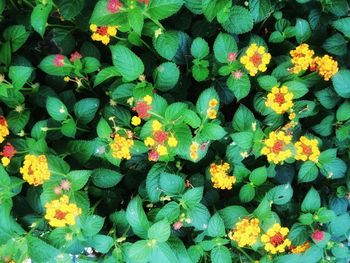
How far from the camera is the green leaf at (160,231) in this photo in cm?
140

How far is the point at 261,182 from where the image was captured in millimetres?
1571

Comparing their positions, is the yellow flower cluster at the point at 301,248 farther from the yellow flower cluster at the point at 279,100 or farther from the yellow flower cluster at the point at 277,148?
the yellow flower cluster at the point at 279,100

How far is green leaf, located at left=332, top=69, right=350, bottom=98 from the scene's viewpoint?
150cm

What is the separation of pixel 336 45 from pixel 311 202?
1.97 ft

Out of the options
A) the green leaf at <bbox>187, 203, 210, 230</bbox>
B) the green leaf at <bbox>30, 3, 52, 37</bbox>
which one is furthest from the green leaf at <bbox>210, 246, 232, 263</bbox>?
the green leaf at <bbox>30, 3, 52, 37</bbox>

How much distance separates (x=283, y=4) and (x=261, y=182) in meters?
0.70

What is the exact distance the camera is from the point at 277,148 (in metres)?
1.41

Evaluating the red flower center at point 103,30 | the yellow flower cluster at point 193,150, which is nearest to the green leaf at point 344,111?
the yellow flower cluster at point 193,150

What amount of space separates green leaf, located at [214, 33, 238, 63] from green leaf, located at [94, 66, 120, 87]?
365mm

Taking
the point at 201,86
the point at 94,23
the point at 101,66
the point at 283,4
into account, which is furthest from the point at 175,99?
the point at 283,4

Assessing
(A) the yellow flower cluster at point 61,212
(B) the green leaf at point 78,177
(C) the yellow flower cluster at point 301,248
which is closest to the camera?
(A) the yellow flower cluster at point 61,212

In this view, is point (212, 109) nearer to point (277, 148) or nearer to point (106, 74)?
point (277, 148)

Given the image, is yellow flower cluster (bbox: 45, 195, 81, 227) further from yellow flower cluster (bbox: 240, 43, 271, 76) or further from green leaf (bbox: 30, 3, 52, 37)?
yellow flower cluster (bbox: 240, 43, 271, 76)

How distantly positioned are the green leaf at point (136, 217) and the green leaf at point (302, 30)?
2.80ft
